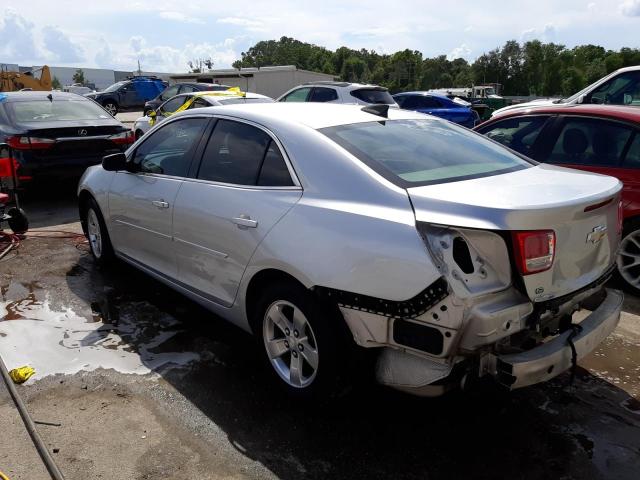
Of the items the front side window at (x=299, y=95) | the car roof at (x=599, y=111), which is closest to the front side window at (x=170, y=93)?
the front side window at (x=299, y=95)

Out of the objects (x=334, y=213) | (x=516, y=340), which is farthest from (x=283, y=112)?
(x=516, y=340)

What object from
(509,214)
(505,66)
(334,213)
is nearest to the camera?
(509,214)

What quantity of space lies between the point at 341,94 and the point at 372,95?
0.90 meters

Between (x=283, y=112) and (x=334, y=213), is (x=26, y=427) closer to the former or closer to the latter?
(x=334, y=213)

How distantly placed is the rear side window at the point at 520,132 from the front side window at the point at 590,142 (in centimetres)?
25

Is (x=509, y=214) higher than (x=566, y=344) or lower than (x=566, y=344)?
higher

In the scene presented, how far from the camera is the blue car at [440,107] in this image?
51.8 feet

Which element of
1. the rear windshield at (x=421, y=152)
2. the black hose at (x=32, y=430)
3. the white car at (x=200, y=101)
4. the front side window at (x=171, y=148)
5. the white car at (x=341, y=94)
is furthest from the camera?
the white car at (x=341, y=94)

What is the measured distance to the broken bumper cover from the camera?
244cm

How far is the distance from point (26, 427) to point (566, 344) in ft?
9.07

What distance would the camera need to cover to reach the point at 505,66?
98.1 meters

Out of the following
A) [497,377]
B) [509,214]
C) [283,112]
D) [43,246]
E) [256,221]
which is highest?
[283,112]

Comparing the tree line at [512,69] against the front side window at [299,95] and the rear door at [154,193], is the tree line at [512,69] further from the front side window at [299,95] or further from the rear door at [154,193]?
the rear door at [154,193]

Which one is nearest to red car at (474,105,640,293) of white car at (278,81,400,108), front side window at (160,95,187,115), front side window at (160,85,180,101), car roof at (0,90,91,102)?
car roof at (0,90,91,102)
